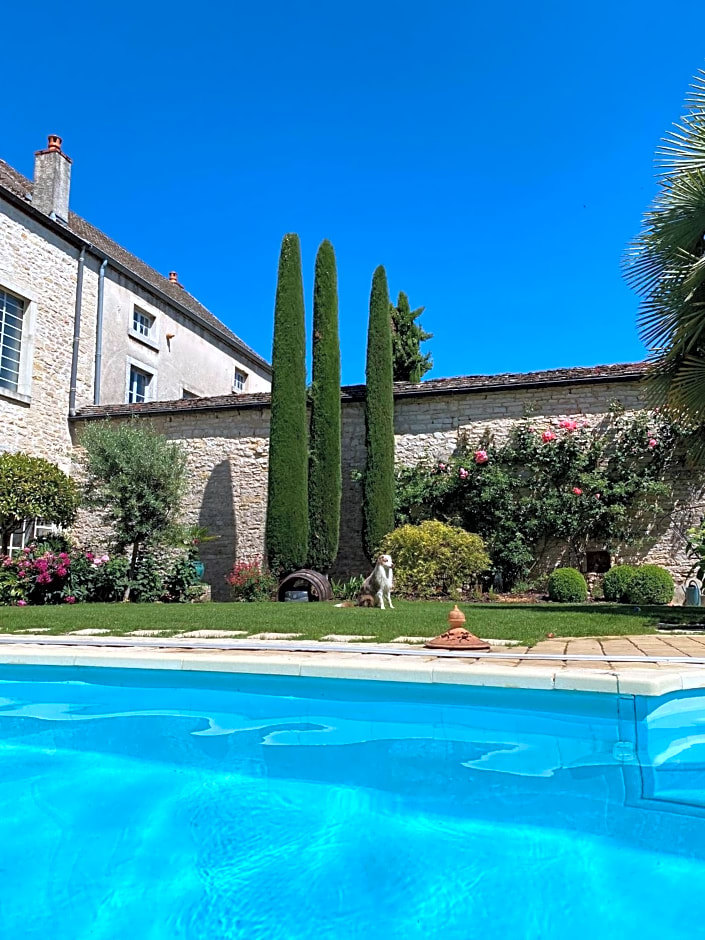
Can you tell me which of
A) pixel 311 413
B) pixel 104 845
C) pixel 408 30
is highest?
pixel 408 30

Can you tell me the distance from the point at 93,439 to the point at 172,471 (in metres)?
1.58

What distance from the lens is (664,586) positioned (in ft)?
36.1

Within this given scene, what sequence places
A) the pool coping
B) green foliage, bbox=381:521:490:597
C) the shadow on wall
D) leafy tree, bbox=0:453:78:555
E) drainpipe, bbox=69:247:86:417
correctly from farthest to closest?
drainpipe, bbox=69:247:86:417
the shadow on wall
leafy tree, bbox=0:453:78:555
green foliage, bbox=381:521:490:597
the pool coping

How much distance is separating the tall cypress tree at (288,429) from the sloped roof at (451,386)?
121 cm

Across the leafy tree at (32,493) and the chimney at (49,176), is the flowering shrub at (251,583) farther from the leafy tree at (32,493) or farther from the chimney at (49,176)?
the chimney at (49,176)

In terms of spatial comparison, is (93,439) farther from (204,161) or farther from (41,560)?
(204,161)

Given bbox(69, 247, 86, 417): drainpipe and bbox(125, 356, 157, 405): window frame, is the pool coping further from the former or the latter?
bbox(125, 356, 157, 405): window frame

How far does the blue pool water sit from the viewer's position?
6.97 feet

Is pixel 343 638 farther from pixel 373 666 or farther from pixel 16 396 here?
pixel 16 396

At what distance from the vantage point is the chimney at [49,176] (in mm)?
16219

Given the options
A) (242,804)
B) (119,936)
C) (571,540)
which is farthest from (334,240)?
(119,936)

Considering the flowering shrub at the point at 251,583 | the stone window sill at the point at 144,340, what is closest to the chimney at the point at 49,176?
the stone window sill at the point at 144,340

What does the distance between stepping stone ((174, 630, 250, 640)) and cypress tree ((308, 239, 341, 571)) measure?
21.0 ft

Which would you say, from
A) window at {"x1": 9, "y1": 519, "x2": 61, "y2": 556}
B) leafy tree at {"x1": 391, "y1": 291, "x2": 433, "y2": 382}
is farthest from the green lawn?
leafy tree at {"x1": 391, "y1": 291, "x2": 433, "y2": 382}
